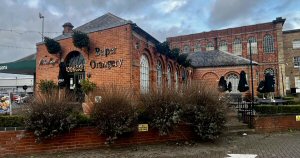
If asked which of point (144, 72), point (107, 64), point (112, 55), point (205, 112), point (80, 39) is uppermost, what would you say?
point (80, 39)

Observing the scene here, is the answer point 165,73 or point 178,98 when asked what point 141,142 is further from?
point 165,73

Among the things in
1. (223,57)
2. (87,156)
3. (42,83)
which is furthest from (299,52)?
(87,156)

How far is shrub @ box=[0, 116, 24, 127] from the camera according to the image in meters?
7.18

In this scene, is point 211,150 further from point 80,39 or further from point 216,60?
point 216,60

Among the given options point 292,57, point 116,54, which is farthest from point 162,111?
point 292,57

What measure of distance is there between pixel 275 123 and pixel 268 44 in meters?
38.2

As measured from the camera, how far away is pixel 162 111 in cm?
829

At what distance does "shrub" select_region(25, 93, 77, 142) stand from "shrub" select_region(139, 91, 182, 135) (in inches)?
96.2

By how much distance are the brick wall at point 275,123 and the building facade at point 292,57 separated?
42880 mm

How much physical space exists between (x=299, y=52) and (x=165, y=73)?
40929mm

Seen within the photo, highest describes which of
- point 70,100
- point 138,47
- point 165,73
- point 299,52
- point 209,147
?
point 299,52

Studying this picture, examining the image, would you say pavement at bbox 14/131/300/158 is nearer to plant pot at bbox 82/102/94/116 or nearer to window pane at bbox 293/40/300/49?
plant pot at bbox 82/102/94/116

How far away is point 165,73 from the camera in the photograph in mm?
20453

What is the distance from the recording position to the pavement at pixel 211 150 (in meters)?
7.18
